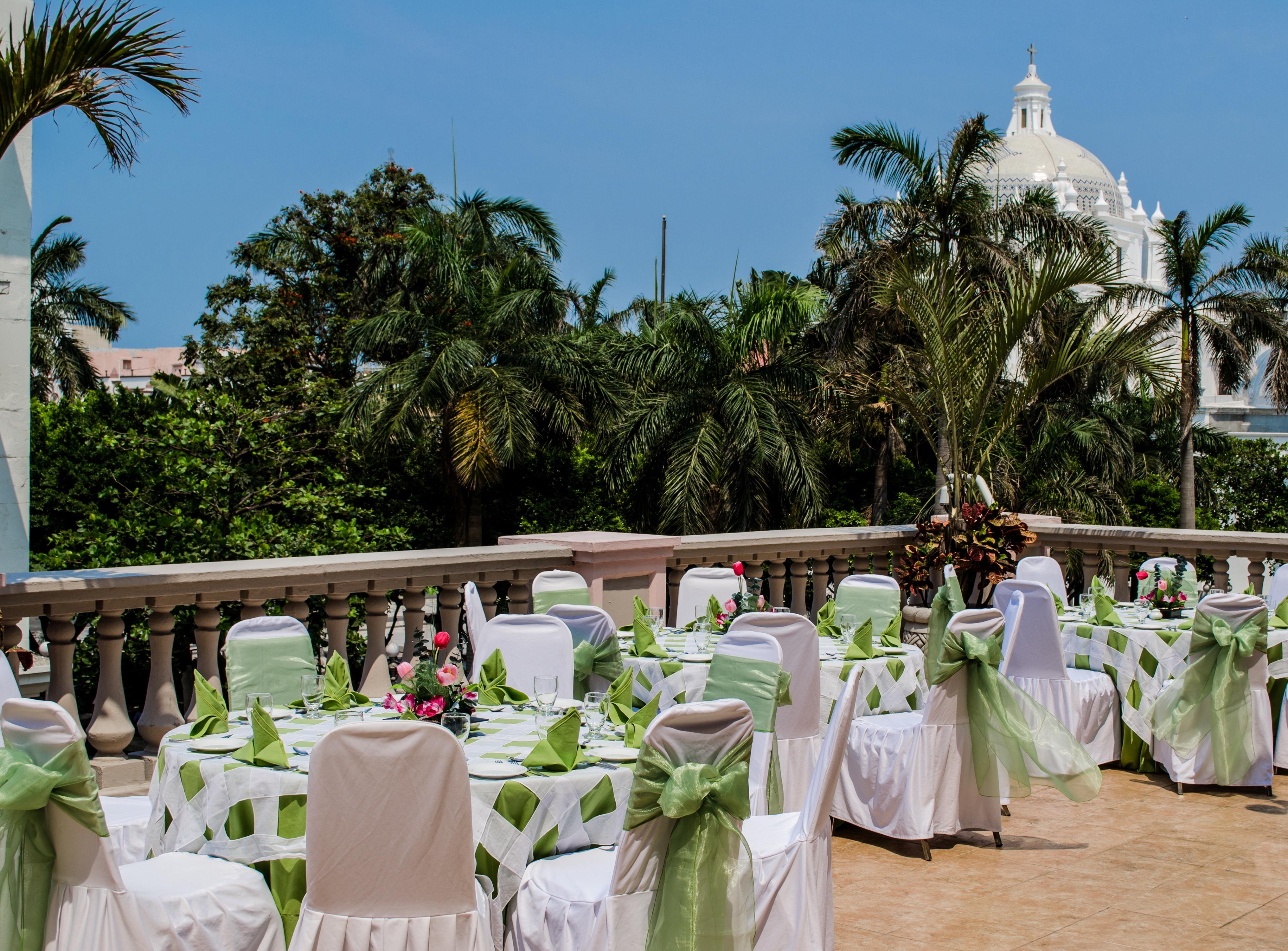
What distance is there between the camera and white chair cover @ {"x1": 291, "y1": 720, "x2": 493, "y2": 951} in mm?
2998

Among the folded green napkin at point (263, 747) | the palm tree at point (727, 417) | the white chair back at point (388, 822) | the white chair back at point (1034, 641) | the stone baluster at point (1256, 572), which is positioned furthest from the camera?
the palm tree at point (727, 417)

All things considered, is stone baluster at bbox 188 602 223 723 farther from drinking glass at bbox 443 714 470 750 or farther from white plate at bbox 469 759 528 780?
white plate at bbox 469 759 528 780

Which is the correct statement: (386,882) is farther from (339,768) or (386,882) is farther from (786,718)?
(786,718)

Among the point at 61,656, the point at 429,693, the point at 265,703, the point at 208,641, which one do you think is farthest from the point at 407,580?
the point at 429,693

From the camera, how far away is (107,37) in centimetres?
493

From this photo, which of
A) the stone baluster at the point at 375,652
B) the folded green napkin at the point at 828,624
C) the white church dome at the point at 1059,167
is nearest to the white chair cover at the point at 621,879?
the stone baluster at the point at 375,652

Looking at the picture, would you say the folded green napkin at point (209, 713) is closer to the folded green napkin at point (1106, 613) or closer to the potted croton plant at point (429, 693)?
the potted croton plant at point (429, 693)

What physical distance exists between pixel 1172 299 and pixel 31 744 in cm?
2572

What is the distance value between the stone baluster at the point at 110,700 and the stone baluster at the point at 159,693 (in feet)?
0.42

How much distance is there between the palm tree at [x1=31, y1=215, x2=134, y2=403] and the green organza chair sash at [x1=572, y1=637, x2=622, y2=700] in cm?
3040

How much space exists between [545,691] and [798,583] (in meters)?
4.66

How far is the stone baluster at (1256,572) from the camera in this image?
834cm

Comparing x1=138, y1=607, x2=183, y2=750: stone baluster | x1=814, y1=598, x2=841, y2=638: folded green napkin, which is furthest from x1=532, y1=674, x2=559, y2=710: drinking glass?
x1=814, y1=598, x2=841, y2=638: folded green napkin

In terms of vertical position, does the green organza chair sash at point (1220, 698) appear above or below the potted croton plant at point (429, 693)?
below
